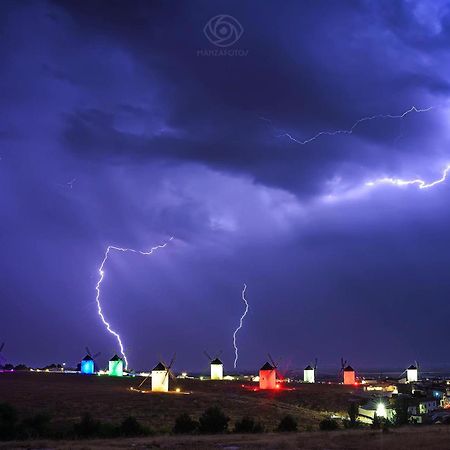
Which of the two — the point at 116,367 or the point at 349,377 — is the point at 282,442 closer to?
the point at 116,367

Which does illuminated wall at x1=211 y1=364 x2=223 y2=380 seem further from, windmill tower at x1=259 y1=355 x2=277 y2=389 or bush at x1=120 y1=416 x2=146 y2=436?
bush at x1=120 y1=416 x2=146 y2=436

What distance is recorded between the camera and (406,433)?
82.5 feet

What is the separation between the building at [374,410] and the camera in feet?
155

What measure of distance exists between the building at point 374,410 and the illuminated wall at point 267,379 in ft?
46.6

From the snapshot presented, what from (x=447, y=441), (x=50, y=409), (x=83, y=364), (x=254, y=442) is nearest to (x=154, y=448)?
(x=254, y=442)

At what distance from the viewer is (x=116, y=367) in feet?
254

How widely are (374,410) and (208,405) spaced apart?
1609cm

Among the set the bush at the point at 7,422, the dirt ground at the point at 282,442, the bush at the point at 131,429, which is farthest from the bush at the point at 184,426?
the bush at the point at 7,422

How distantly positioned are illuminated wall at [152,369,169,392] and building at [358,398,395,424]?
17.6 meters

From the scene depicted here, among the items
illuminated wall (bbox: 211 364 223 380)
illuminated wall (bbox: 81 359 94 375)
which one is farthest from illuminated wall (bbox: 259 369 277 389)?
illuminated wall (bbox: 81 359 94 375)

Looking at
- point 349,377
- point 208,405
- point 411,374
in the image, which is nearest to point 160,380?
point 208,405

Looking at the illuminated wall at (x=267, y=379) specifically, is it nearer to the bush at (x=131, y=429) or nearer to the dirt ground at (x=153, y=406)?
the dirt ground at (x=153, y=406)

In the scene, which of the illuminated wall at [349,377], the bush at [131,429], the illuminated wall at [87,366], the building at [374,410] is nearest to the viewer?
the bush at [131,429]

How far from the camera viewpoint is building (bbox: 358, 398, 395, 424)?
47188 millimetres
